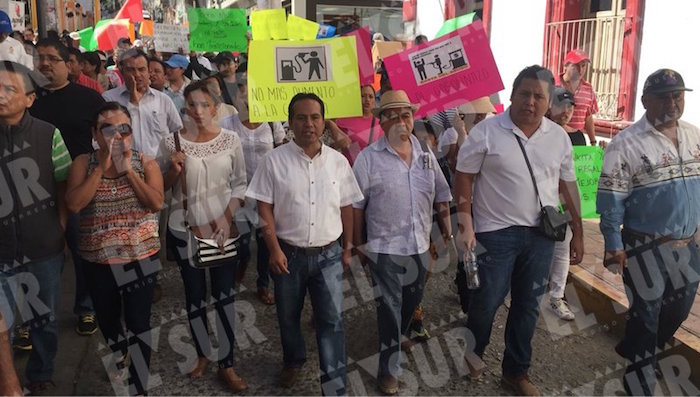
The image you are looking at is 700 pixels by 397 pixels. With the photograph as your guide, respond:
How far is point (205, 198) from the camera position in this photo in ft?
11.7

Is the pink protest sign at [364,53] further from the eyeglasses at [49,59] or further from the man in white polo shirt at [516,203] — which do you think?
the eyeglasses at [49,59]

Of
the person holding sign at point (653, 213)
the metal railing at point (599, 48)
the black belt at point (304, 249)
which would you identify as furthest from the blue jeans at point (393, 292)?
the metal railing at point (599, 48)

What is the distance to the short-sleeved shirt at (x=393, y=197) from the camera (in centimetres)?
353

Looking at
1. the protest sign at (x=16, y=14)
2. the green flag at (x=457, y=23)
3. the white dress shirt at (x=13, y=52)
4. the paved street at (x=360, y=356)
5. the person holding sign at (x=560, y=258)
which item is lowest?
the paved street at (x=360, y=356)

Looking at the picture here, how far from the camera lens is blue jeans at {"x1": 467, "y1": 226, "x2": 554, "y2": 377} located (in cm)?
344

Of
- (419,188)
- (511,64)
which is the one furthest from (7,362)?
(511,64)

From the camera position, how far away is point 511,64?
10.4 meters

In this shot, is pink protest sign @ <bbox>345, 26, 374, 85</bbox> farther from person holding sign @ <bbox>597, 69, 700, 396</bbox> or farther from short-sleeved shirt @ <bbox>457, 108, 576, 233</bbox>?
person holding sign @ <bbox>597, 69, 700, 396</bbox>

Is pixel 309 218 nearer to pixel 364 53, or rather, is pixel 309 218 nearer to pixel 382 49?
pixel 364 53

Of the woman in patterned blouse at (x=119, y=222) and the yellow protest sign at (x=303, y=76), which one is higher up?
the yellow protest sign at (x=303, y=76)

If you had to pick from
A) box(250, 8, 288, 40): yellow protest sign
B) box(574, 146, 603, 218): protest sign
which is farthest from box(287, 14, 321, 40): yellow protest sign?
box(574, 146, 603, 218): protest sign

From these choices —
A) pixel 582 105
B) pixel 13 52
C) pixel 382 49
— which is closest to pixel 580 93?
pixel 582 105

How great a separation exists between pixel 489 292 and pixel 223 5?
39.8 m

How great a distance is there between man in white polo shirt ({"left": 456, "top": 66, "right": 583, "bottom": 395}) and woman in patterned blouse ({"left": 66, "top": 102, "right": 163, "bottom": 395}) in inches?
69.8
